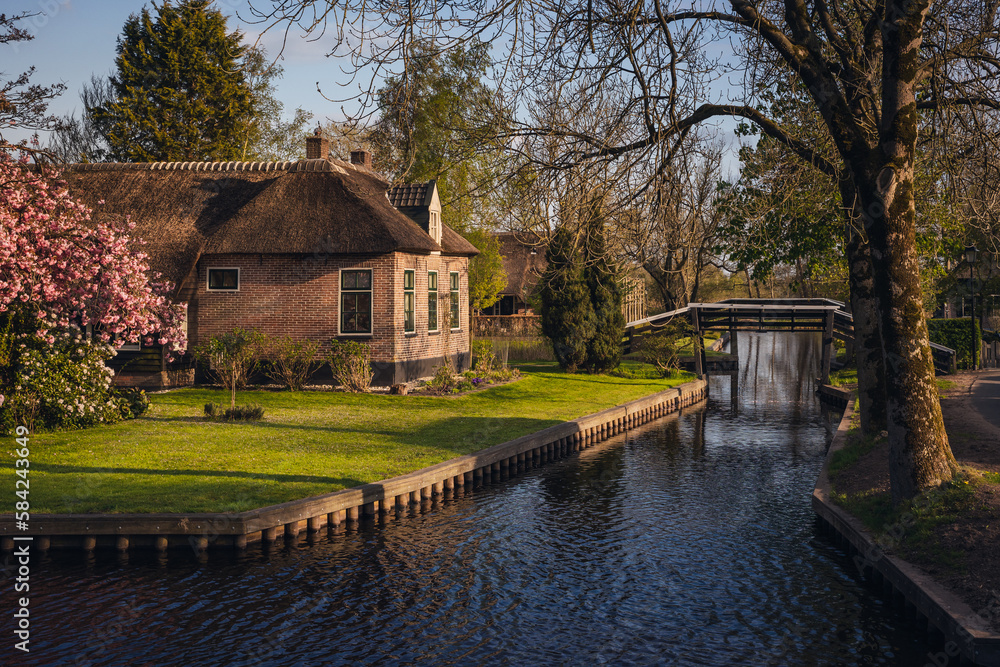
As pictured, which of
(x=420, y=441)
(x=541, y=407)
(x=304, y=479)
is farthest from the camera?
(x=541, y=407)

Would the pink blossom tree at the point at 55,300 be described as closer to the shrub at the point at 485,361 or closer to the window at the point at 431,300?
the window at the point at 431,300

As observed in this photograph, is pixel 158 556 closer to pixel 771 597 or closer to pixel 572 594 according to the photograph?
pixel 572 594

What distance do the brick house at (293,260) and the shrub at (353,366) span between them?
51 cm

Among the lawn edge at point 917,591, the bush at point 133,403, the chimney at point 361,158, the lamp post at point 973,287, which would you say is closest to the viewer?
the lawn edge at point 917,591

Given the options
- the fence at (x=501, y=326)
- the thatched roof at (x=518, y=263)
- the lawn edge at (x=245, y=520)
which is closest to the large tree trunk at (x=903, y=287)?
the lawn edge at (x=245, y=520)

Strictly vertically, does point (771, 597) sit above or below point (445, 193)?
below

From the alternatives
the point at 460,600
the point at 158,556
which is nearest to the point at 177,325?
the point at 158,556


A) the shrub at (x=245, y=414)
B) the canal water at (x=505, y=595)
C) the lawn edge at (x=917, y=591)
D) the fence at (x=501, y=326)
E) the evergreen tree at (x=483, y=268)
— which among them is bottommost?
the canal water at (x=505, y=595)

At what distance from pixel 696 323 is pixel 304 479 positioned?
70.0ft

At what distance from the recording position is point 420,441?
49.3 ft

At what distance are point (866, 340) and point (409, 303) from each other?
1273 centimetres

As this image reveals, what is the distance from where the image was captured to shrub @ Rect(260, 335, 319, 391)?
835 inches

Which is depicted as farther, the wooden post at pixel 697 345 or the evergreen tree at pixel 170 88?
the evergreen tree at pixel 170 88

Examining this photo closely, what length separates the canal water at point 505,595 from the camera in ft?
24.6
